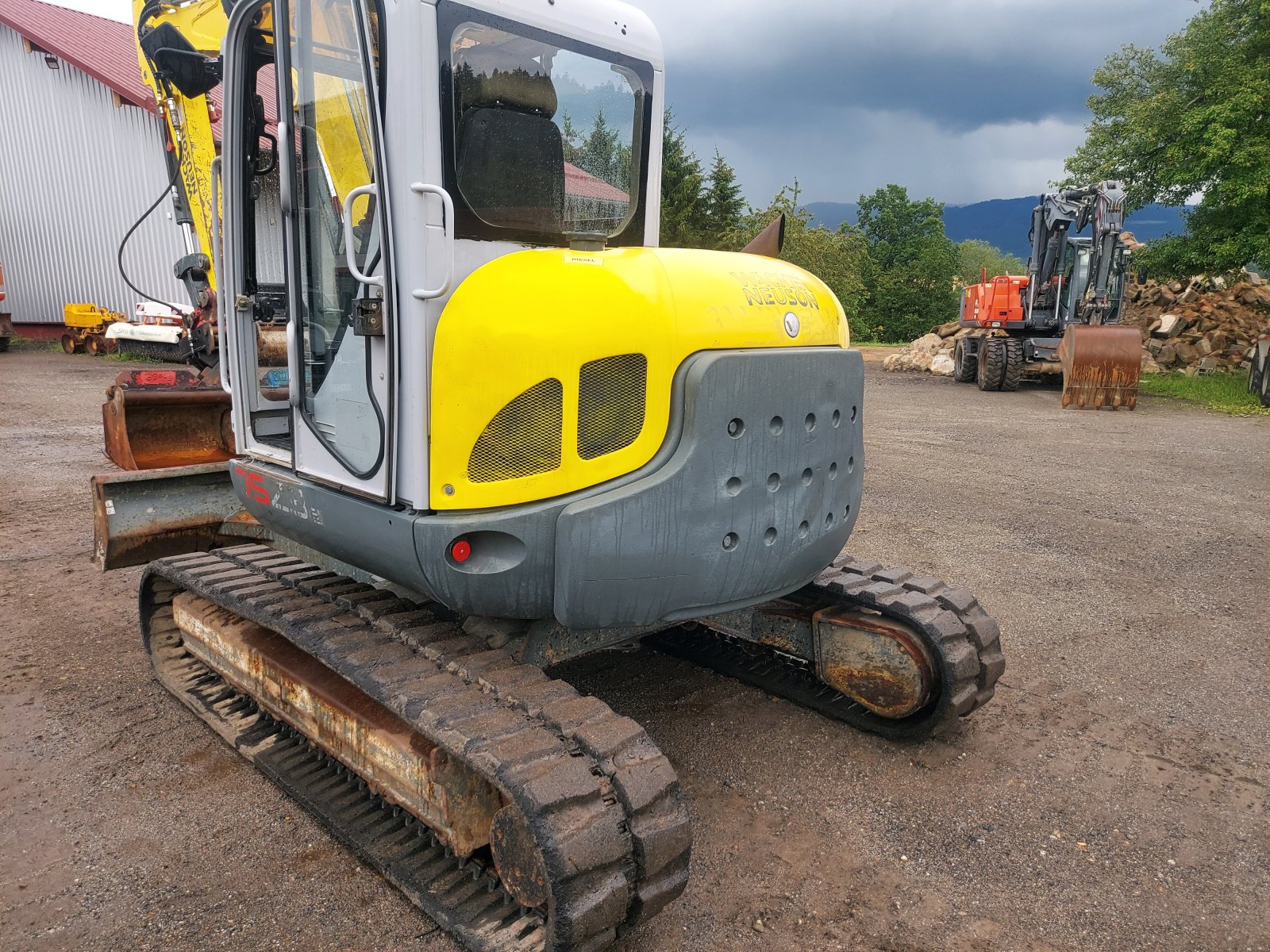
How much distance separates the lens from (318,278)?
3.02m

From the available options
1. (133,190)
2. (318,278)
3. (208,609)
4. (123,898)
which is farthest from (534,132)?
(133,190)

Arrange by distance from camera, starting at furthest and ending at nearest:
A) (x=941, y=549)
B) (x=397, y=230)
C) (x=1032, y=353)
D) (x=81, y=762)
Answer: (x=1032, y=353), (x=941, y=549), (x=81, y=762), (x=397, y=230)

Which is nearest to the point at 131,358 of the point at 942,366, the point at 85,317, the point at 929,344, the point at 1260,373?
the point at 85,317

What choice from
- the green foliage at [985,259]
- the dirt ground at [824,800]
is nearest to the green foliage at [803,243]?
the dirt ground at [824,800]

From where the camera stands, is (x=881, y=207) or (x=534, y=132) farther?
(x=881, y=207)

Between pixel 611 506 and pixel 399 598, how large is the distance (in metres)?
1.04

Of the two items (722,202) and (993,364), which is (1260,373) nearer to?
(993,364)

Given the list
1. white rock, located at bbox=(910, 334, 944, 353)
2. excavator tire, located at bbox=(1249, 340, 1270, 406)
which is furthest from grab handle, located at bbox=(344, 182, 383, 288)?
white rock, located at bbox=(910, 334, 944, 353)

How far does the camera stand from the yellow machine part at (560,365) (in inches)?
99.9

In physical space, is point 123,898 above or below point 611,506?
below

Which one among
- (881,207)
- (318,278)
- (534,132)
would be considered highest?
(881,207)

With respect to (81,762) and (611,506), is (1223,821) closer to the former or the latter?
(611,506)

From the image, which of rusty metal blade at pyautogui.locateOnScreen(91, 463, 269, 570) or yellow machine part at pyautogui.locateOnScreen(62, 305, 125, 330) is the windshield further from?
yellow machine part at pyautogui.locateOnScreen(62, 305, 125, 330)


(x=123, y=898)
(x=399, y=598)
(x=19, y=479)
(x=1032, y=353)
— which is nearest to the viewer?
(x=123, y=898)
